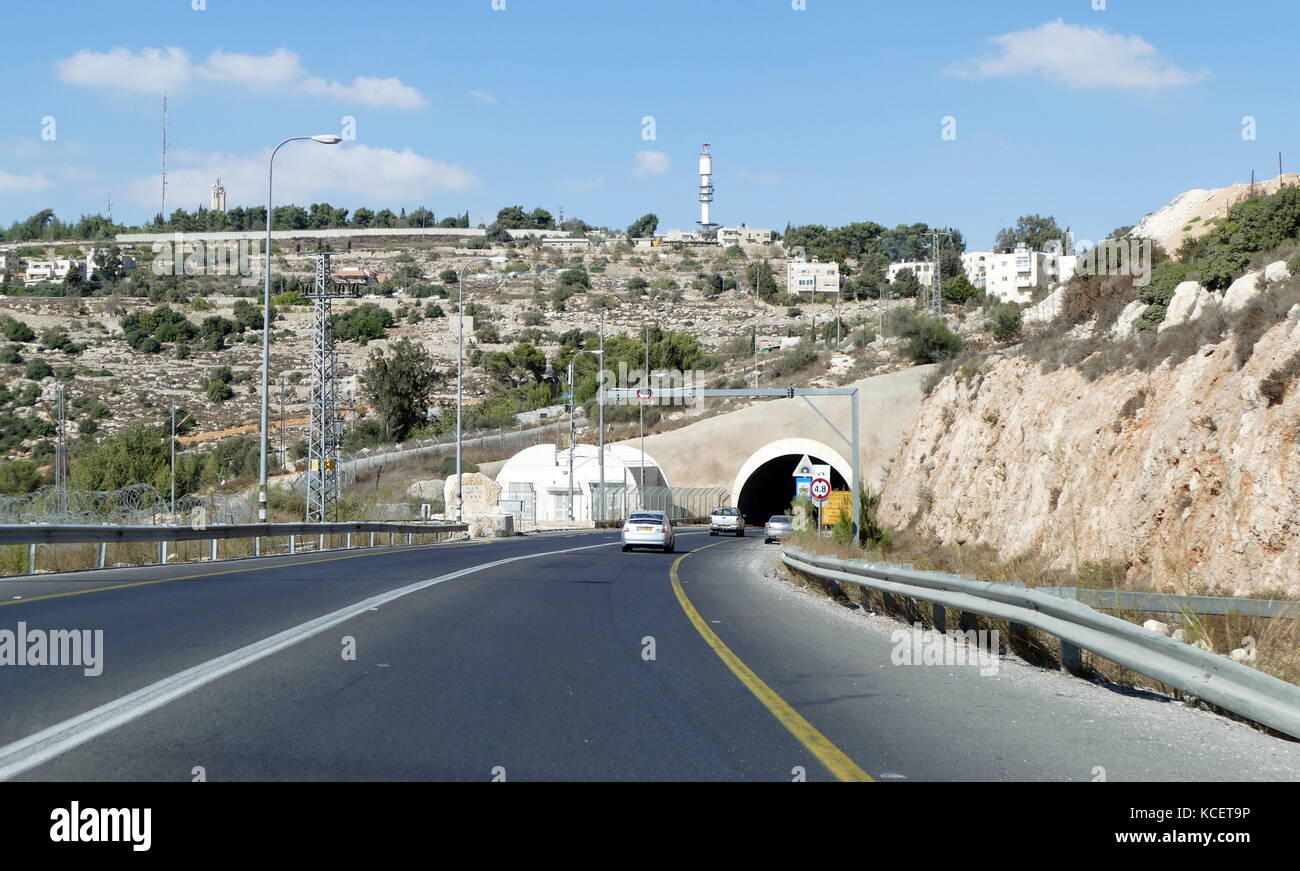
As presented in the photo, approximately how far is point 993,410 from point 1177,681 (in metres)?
32.3

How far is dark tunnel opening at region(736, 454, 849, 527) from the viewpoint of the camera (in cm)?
8219

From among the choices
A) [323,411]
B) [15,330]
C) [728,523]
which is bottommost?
[728,523]

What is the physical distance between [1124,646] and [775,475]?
78968 millimetres

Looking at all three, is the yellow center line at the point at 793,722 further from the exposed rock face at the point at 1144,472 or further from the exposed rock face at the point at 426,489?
the exposed rock face at the point at 426,489

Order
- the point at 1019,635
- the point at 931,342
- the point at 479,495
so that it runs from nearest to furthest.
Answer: the point at 1019,635
the point at 479,495
the point at 931,342

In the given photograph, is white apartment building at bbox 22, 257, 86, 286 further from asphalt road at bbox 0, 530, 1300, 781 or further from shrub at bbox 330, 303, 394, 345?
asphalt road at bbox 0, 530, 1300, 781

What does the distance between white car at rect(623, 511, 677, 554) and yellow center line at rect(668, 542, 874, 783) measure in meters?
26.2

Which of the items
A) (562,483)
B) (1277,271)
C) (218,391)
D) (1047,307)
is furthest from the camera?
(218,391)

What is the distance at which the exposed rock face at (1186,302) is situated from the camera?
31.3 meters

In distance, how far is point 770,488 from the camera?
295 ft

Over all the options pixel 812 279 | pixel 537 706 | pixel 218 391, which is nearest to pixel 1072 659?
pixel 537 706

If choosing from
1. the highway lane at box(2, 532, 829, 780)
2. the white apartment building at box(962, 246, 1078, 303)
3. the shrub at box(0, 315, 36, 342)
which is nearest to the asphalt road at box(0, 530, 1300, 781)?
the highway lane at box(2, 532, 829, 780)

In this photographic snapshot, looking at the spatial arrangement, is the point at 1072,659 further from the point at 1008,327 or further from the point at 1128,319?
the point at 1008,327

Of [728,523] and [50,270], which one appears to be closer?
[728,523]
